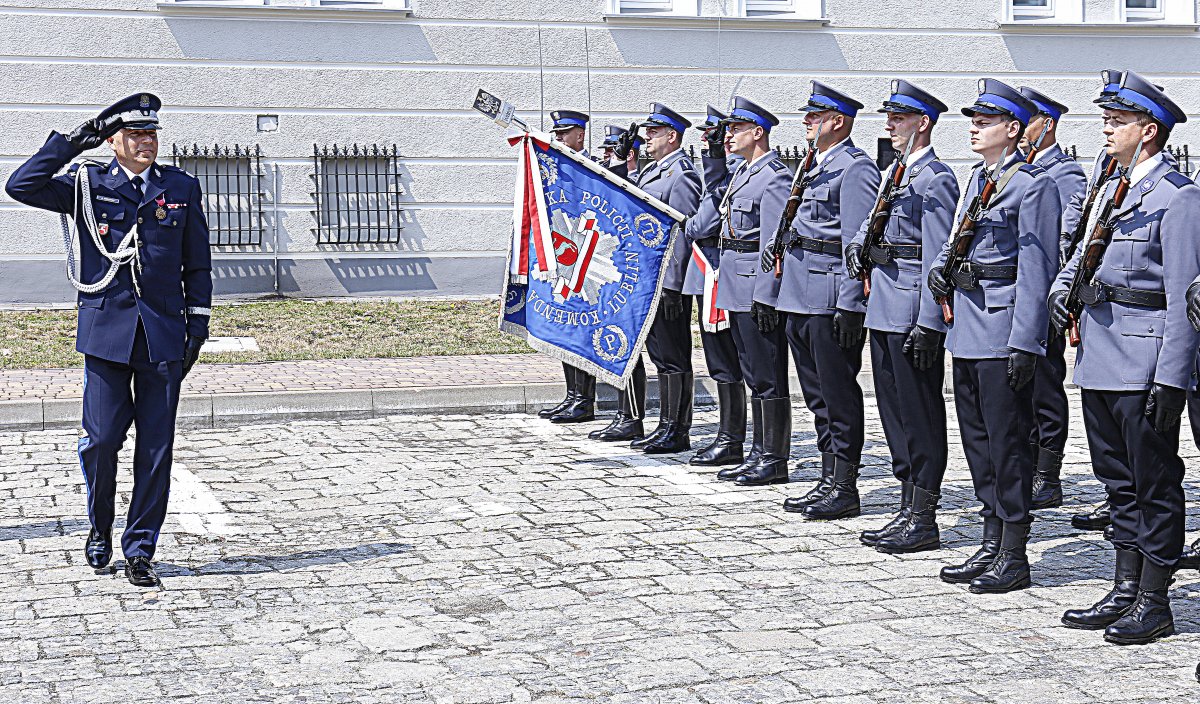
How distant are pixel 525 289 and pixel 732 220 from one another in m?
1.56

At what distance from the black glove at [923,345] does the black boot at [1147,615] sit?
149 cm

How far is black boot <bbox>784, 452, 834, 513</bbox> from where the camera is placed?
25.9ft

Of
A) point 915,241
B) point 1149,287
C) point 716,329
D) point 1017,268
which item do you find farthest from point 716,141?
point 1149,287

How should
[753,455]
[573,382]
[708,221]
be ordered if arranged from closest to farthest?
[753,455] < [708,221] < [573,382]

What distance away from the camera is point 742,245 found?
884cm

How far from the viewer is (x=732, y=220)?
891cm

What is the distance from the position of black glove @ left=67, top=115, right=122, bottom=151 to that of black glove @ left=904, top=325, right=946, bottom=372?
3454mm

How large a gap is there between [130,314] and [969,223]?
3.44m

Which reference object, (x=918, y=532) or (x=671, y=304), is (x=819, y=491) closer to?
(x=918, y=532)

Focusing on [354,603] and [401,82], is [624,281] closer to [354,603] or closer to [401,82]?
[354,603]

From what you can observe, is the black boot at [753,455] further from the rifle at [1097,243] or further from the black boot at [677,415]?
the rifle at [1097,243]

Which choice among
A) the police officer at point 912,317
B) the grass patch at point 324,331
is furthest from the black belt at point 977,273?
the grass patch at point 324,331

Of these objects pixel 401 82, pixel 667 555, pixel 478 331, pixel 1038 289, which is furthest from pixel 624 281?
pixel 401 82

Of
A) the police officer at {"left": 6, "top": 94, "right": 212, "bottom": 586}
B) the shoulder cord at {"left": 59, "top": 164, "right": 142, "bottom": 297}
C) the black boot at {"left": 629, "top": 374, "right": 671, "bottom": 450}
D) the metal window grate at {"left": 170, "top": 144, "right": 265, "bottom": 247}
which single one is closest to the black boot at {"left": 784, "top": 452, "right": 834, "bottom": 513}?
the black boot at {"left": 629, "top": 374, "right": 671, "bottom": 450}
